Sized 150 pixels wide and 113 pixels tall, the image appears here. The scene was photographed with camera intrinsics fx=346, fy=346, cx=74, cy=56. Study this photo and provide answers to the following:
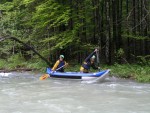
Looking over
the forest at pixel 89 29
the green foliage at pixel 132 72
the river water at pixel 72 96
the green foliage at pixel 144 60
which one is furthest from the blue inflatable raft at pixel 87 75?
the green foliage at pixel 144 60

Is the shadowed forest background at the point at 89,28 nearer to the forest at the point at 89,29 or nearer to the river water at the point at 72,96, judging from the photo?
the forest at the point at 89,29

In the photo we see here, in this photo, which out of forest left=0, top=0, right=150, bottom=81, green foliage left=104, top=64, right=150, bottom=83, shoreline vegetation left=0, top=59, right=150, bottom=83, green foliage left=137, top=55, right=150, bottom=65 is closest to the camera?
green foliage left=104, top=64, right=150, bottom=83

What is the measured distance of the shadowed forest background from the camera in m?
20.7

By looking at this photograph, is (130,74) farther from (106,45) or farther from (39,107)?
(39,107)

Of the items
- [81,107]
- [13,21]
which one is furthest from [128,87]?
[13,21]

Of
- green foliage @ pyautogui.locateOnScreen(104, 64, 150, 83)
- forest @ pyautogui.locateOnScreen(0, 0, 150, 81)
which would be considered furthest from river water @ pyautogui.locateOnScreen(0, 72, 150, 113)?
forest @ pyautogui.locateOnScreen(0, 0, 150, 81)

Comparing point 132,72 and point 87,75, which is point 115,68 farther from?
point 87,75

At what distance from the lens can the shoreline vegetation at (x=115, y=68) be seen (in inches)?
682

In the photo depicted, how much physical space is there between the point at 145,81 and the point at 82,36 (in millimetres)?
6800

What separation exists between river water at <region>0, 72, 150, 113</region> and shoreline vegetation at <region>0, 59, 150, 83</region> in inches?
25.3

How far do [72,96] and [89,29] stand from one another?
31.0 feet

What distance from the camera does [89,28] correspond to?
22.3 meters

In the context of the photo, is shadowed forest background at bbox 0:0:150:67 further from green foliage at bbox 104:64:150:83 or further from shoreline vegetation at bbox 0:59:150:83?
green foliage at bbox 104:64:150:83

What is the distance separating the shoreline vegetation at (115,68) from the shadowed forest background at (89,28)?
0.44 meters
